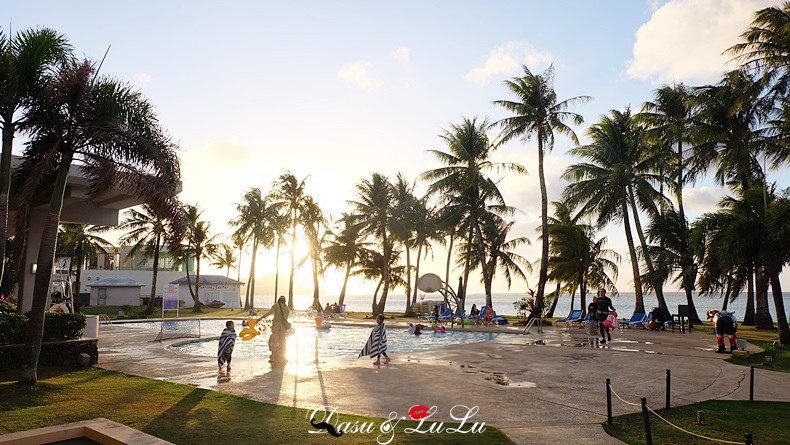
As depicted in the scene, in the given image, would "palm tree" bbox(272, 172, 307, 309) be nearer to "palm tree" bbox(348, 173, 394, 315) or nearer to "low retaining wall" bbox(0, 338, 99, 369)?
"palm tree" bbox(348, 173, 394, 315)

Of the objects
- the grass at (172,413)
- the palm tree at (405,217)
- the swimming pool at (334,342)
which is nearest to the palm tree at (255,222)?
the palm tree at (405,217)

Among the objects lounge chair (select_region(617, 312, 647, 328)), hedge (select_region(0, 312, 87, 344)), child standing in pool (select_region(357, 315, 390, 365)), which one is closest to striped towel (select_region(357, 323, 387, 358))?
child standing in pool (select_region(357, 315, 390, 365))

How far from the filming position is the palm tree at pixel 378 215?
44375 mm

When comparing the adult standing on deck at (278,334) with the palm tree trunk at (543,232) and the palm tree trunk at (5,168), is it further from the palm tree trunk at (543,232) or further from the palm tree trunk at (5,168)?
the palm tree trunk at (543,232)

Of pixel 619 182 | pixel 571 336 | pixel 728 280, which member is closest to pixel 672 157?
pixel 619 182

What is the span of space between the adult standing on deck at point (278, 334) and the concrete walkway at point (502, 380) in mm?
326

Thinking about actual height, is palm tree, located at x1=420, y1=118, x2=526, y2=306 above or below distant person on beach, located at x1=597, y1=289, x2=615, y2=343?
above

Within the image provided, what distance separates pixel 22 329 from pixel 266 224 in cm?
4240

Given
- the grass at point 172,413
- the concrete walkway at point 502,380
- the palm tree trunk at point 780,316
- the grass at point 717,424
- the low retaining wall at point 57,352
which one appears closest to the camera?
the grass at point 172,413

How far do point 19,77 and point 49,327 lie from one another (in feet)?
19.8

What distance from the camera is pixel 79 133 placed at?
35.9ft

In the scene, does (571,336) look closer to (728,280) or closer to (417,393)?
(728,280)

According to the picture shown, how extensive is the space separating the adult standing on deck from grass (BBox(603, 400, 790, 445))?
8.61 meters

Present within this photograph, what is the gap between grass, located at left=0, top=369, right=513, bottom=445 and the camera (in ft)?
22.1
